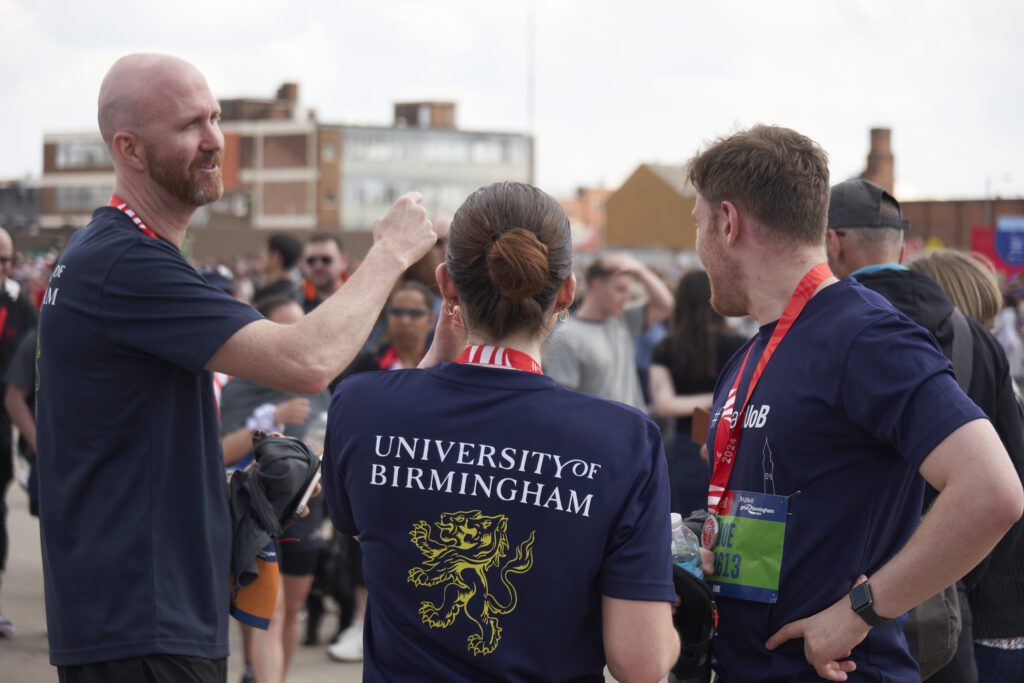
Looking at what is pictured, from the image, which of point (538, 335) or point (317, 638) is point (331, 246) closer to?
point (317, 638)

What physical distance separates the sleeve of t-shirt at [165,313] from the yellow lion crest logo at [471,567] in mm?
757

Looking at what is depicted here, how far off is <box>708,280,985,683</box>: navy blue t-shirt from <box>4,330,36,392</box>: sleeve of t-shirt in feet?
17.6

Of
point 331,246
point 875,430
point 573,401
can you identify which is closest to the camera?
point 573,401

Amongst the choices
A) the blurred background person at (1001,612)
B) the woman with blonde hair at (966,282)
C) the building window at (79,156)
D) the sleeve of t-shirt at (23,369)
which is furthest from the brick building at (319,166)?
the blurred background person at (1001,612)

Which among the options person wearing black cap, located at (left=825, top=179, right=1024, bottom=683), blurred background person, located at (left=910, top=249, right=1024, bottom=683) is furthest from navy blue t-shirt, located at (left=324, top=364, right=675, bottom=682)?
blurred background person, located at (left=910, top=249, right=1024, bottom=683)

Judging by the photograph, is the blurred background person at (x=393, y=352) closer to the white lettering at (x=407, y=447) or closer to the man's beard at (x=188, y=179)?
the man's beard at (x=188, y=179)

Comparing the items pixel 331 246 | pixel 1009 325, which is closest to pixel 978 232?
pixel 1009 325

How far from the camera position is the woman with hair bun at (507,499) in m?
2.19

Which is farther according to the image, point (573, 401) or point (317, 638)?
point (317, 638)

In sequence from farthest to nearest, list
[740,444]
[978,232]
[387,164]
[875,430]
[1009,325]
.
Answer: [387,164] < [978,232] < [1009,325] < [740,444] < [875,430]

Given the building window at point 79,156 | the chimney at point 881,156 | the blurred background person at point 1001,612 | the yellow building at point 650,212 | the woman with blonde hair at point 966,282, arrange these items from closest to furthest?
the blurred background person at point 1001,612
the woman with blonde hair at point 966,282
the chimney at point 881,156
the yellow building at point 650,212
the building window at point 79,156

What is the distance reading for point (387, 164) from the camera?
82.9 meters

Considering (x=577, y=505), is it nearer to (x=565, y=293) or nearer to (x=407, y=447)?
(x=407, y=447)

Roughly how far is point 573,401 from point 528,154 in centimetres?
8572
